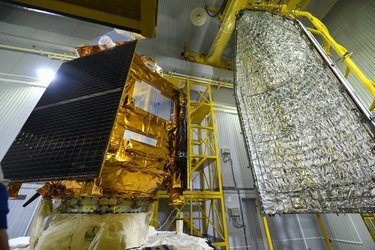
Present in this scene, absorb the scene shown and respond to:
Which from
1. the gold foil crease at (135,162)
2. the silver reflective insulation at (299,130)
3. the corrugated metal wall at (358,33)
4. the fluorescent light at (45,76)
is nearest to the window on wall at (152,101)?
the gold foil crease at (135,162)

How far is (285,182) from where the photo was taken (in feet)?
5.52

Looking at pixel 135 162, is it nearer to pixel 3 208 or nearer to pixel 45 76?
pixel 3 208

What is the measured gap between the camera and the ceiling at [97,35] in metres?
5.42

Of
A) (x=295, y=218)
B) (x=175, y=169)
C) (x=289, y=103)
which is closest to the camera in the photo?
(x=175, y=169)

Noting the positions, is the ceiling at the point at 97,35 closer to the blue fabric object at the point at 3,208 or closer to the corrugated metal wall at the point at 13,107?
the corrugated metal wall at the point at 13,107

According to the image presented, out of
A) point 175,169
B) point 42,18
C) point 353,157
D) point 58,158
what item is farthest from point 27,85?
point 353,157

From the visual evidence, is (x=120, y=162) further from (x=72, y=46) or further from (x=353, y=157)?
(x=72, y=46)

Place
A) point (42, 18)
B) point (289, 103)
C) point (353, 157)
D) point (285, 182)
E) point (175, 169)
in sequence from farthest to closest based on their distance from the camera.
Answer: point (42, 18), point (289, 103), point (175, 169), point (285, 182), point (353, 157)

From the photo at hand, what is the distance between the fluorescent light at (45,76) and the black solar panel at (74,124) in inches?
193

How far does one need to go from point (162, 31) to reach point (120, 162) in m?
7.22

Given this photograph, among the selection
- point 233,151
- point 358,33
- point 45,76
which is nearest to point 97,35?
point 45,76

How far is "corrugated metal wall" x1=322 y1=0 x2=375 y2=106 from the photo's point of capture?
4.19m

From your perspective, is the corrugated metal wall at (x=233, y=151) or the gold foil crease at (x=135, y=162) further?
the corrugated metal wall at (x=233, y=151)

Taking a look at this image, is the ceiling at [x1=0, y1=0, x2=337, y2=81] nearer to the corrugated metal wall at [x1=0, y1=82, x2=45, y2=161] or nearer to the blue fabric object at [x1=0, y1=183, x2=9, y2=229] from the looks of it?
the corrugated metal wall at [x1=0, y1=82, x2=45, y2=161]
